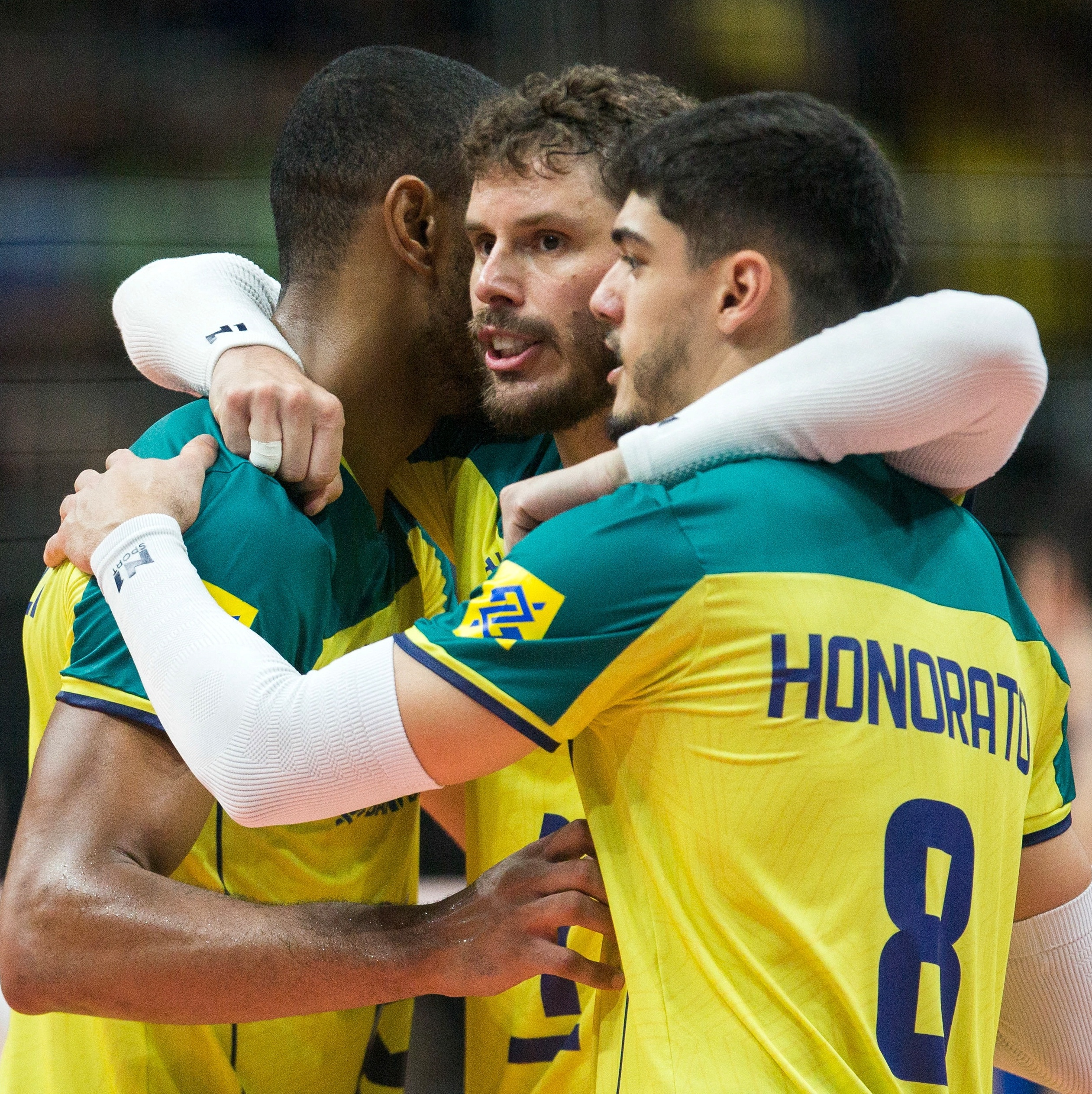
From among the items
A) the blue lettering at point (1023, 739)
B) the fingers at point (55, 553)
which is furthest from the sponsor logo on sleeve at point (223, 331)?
the blue lettering at point (1023, 739)

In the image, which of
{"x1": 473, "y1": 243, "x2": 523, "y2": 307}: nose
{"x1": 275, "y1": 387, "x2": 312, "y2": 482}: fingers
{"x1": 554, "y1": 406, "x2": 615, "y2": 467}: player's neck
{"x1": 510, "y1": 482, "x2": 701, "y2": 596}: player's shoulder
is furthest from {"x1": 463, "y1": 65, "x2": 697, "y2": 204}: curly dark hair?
{"x1": 510, "y1": 482, "x2": 701, "y2": 596}: player's shoulder

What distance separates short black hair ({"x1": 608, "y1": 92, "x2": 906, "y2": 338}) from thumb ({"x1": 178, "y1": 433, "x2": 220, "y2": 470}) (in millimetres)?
698

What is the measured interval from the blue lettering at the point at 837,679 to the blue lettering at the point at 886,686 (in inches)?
0.5

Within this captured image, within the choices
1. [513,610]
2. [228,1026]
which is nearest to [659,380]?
[513,610]

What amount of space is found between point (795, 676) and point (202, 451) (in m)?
0.89

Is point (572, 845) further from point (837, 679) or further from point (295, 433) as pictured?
point (295, 433)

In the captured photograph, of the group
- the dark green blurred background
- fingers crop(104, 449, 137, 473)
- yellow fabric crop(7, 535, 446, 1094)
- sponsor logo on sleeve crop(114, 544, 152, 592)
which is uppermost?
the dark green blurred background

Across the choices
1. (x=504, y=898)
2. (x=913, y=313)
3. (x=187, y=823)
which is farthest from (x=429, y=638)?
(x=913, y=313)

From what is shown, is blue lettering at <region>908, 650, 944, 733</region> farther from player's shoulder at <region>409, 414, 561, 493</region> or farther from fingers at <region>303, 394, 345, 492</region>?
player's shoulder at <region>409, 414, 561, 493</region>

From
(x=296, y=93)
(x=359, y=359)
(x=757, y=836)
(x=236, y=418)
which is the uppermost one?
(x=296, y=93)

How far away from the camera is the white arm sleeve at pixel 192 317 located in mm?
2049

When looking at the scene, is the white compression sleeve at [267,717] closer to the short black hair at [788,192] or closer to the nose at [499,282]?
the short black hair at [788,192]

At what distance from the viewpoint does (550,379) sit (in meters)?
2.20

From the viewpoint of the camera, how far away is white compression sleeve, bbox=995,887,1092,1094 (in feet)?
5.96
